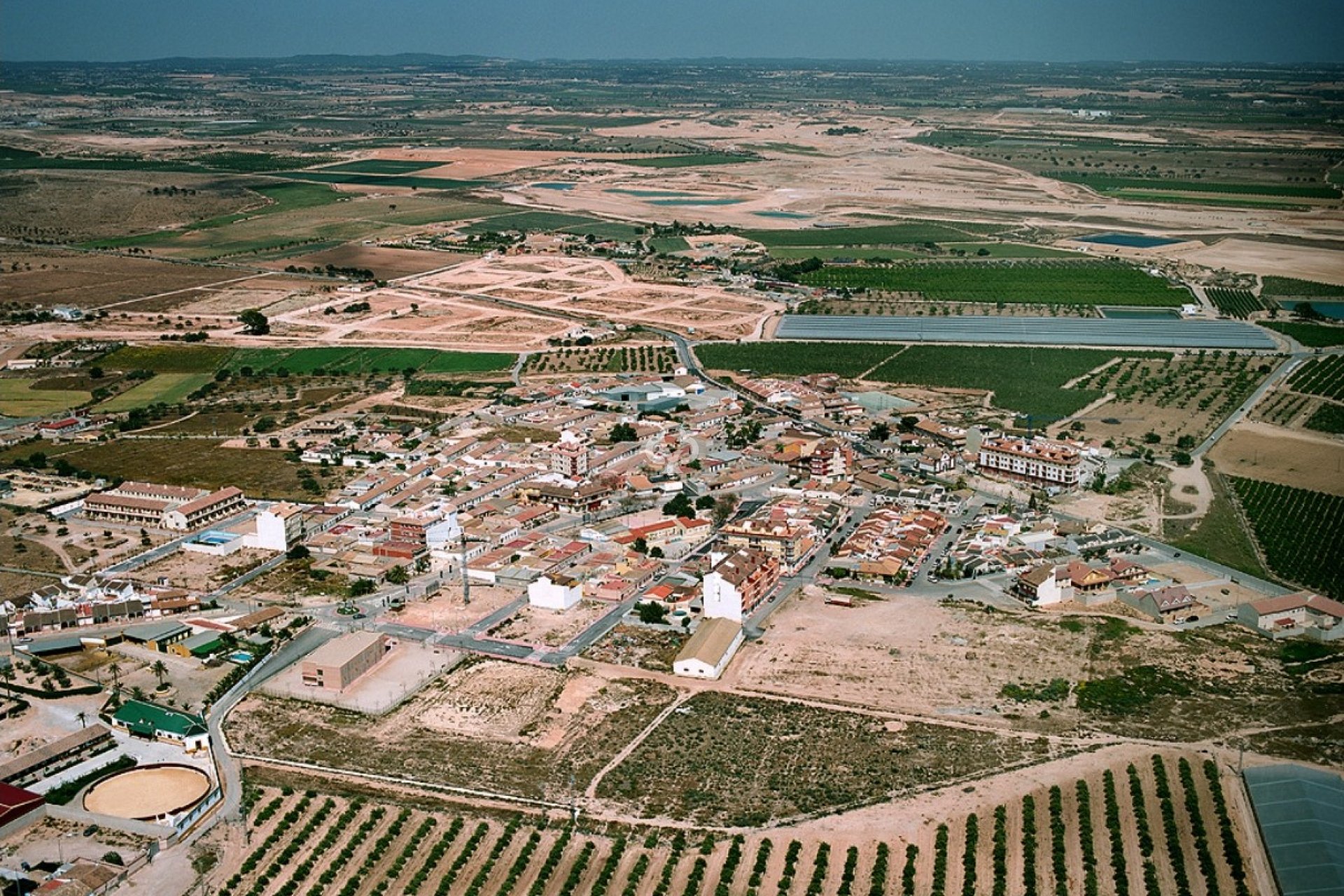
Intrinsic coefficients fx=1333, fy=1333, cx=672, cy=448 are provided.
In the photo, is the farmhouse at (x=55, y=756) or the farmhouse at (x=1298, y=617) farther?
the farmhouse at (x=1298, y=617)

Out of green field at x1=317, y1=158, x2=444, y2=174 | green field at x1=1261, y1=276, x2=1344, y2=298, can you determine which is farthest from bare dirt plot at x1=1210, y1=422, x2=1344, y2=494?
green field at x1=317, y1=158, x2=444, y2=174

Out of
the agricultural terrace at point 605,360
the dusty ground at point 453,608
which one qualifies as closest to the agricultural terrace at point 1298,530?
the dusty ground at point 453,608

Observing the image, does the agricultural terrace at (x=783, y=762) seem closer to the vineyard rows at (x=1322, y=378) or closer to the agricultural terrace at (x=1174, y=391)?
the agricultural terrace at (x=1174, y=391)

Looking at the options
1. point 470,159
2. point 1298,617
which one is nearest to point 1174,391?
point 1298,617

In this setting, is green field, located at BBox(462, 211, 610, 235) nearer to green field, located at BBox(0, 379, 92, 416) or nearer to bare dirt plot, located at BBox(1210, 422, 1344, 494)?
green field, located at BBox(0, 379, 92, 416)

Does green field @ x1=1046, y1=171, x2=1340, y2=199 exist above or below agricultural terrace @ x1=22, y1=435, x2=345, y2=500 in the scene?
above

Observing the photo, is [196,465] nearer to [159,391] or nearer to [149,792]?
[159,391]
